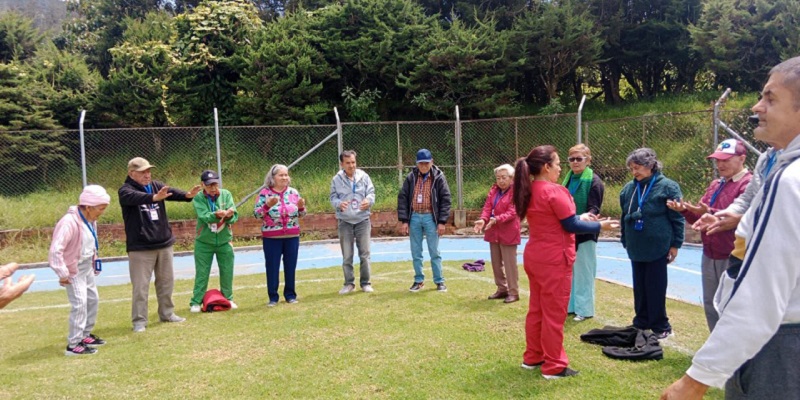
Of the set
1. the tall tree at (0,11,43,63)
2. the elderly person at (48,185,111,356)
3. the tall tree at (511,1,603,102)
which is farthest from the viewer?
the tall tree at (0,11,43,63)

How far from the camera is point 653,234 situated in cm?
541

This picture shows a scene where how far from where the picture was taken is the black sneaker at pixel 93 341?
19.7 feet

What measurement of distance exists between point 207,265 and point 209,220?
27.1 inches

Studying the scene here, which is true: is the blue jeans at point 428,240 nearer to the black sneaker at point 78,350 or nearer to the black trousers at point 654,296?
the black trousers at point 654,296

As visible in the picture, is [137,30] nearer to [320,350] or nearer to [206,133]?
[206,133]

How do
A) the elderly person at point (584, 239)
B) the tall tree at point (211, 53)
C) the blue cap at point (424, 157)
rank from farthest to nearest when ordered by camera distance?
the tall tree at point (211, 53) < the blue cap at point (424, 157) < the elderly person at point (584, 239)

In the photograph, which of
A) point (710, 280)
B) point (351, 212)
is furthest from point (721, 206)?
point (351, 212)

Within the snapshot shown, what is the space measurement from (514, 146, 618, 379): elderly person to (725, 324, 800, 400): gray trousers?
2.61 meters

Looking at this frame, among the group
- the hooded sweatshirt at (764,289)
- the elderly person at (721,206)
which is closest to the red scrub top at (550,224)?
the elderly person at (721,206)

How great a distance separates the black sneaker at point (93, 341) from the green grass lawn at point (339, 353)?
0.40ft

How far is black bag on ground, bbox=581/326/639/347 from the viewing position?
Answer: 5.23 meters

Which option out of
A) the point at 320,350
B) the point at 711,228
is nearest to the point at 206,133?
the point at 320,350

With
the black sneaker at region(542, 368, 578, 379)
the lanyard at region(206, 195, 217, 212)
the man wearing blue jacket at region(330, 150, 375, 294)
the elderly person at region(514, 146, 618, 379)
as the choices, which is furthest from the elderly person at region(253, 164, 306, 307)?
the black sneaker at region(542, 368, 578, 379)

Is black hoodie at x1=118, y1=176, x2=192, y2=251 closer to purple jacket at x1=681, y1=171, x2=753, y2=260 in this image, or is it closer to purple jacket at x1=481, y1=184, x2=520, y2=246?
purple jacket at x1=481, y1=184, x2=520, y2=246
